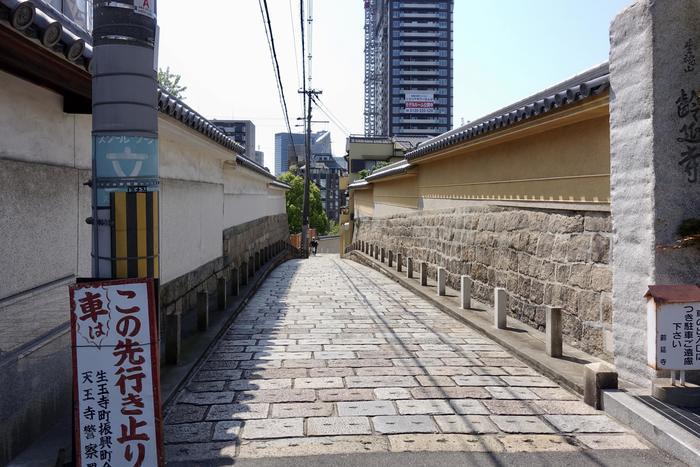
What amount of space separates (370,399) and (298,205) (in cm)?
5311

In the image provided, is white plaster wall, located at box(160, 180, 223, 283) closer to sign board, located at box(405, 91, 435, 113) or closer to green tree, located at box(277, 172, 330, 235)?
green tree, located at box(277, 172, 330, 235)

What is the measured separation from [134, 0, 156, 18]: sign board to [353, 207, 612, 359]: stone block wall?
6.23 metres

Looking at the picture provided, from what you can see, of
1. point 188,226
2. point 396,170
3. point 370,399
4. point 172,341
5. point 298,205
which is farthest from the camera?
point 298,205

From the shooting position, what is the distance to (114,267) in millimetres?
4156

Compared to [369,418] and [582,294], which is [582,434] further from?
[582,294]

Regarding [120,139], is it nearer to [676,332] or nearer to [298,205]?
[676,332]

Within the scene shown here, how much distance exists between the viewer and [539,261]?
32.3ft

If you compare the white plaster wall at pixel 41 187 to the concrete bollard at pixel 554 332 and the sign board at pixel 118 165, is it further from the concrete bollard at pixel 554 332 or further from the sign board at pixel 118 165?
the concrete bollard at pixel 554 332

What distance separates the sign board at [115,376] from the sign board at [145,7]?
1.97 m

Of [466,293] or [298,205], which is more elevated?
[298,205]

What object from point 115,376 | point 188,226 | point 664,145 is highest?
point 664,145

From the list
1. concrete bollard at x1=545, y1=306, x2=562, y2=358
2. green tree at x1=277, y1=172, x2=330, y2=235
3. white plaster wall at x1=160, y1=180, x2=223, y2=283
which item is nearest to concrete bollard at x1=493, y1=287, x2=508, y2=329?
concrete bollard at x1=545, y1=306, x2=562, y2=358

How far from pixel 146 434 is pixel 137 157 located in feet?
6.72

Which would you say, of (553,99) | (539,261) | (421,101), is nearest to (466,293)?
(539,261)
